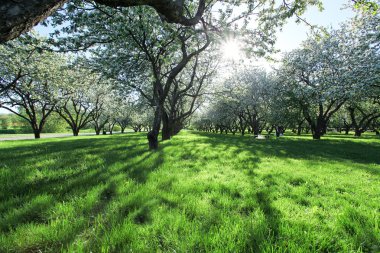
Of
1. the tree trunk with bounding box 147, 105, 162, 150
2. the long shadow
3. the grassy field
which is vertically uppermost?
the tree trunk with bounding box 147, 105, 162, 150

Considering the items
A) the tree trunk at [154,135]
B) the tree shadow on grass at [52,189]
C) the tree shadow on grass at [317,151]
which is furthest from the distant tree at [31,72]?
the tree shadow on grass at [317,151]

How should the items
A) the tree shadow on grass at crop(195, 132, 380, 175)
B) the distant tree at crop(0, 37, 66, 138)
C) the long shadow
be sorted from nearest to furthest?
the tree shadow on grass at crop(195, 132, 380, 175) < the long shadow < the distant tree at crop(0, 37, 66, 138)

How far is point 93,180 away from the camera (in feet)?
16.1

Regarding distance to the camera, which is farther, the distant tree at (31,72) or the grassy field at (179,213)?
the distant tree at (31,72)

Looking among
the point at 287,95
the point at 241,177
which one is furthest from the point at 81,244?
the point at 287,95

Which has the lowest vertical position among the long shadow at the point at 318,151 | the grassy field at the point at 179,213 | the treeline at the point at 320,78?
the long shadow at the point at 318,151

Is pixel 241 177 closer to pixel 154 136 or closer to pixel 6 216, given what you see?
pixel 6 216

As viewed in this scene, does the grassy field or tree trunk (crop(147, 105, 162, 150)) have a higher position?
tree trunk (crop(147, 105, 162, 150))

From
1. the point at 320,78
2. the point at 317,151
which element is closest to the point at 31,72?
the point at 317,151

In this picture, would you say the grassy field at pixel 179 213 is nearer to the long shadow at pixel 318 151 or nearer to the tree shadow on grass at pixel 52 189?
the tree shadow on grass at pixel 52 189

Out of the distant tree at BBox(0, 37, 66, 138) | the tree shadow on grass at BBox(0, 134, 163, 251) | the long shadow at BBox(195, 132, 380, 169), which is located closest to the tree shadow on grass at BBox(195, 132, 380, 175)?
the long shadow at BBox(195, 132, 380, 169)

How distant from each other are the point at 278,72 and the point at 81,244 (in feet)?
107

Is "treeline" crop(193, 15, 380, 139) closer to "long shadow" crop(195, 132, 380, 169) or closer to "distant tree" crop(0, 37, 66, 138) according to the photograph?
"long shadow" crop(195, 132, 380, 169)

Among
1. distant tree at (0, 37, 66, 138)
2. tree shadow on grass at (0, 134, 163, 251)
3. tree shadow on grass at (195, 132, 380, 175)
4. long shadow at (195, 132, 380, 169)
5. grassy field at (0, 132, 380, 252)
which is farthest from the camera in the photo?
distant tree at (0, 37, 66, 138)
